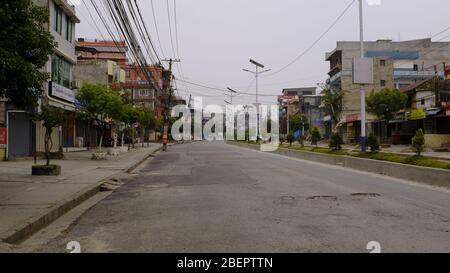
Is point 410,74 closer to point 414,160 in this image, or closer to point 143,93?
point 143,93

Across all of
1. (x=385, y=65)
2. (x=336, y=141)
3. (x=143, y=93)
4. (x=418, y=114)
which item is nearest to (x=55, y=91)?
(x=336, y=141)

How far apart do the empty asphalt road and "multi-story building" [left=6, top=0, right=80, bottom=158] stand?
1417 centimetres

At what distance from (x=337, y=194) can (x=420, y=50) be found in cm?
7819

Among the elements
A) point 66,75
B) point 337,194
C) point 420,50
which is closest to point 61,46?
point 66,75

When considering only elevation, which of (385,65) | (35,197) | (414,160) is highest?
(385,65)

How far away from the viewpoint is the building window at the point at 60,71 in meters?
30.2

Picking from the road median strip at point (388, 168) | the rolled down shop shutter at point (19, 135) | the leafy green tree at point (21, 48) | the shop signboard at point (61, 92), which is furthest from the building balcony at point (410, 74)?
the leafy green tree at point (21, 48)

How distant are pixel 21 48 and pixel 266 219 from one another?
19.9 feet

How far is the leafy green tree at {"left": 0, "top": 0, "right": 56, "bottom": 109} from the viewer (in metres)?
9.66

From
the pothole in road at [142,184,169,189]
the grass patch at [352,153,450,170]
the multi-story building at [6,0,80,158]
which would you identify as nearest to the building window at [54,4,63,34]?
the multi-story building at [6,0,80,158]

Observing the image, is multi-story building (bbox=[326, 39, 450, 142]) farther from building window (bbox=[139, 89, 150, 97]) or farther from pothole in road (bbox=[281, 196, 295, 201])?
pothole in road (bbox=[281, 196, 295, 201])

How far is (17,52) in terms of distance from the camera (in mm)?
10086

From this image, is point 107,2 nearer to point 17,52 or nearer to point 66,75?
point 17,52

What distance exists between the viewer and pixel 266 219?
8828 millimetres
